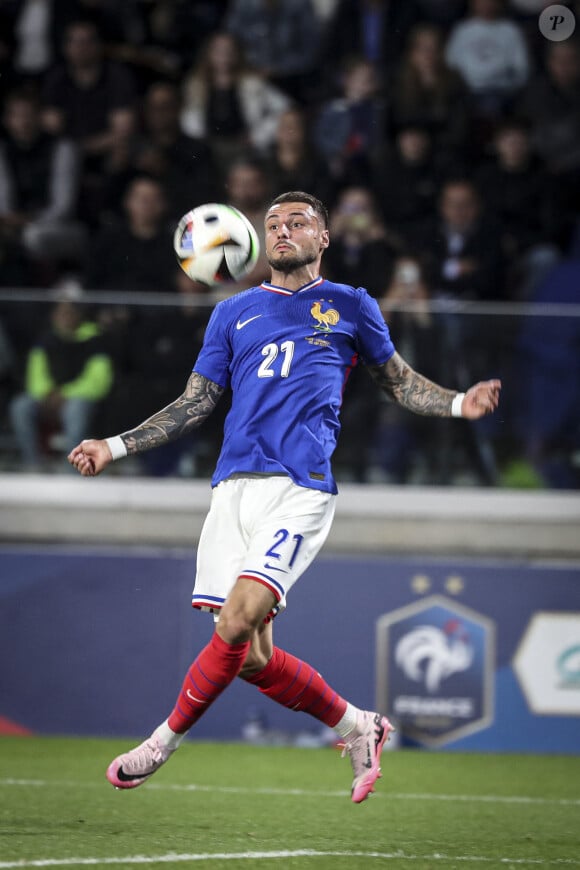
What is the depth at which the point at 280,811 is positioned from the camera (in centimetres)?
578

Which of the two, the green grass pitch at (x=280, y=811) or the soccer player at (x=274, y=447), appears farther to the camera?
the soccer player at (x=274, y=447)

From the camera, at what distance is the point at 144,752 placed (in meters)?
4.88

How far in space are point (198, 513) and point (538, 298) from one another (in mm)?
2763

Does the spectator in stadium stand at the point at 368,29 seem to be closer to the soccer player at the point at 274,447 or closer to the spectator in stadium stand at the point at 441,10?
the spectator in stadium stand at the point at 441,10

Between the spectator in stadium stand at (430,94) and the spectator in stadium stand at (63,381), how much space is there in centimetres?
337

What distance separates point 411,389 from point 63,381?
417 centimetres

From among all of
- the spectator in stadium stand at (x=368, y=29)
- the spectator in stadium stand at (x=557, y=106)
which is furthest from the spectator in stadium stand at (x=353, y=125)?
the spectator in stadium stand at (x=557, y=106)

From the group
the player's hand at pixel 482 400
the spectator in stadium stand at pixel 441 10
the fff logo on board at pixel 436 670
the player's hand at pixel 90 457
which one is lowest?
the fff logo on board at pixel 436 670

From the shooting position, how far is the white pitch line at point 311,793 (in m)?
6.55

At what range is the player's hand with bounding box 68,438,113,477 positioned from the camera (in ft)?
15.8

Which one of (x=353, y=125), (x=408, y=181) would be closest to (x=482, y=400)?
(x=408, y=181)

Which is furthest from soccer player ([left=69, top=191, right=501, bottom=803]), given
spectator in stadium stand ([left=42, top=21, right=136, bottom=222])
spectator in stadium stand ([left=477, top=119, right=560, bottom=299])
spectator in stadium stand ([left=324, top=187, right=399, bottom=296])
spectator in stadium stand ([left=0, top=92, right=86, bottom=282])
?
spectator in stadium stand ([left=42, top=21, right=136, bottom=222])

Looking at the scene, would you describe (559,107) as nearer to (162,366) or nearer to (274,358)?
(162,366)

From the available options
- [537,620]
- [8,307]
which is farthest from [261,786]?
[8,307]
